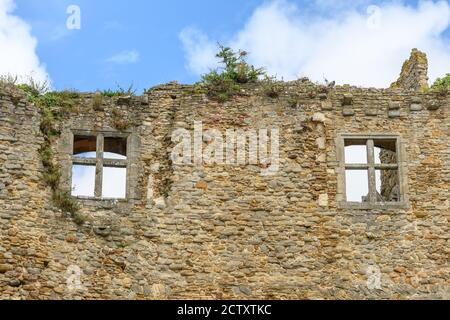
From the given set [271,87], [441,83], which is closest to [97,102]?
[271,87]

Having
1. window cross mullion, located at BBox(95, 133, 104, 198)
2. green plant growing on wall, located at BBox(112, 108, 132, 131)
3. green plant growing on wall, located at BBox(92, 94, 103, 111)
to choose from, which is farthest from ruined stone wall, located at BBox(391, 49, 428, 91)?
window cross mullion, located at BBox(95, 133, 104, 198)

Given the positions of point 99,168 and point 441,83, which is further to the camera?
point 441,83

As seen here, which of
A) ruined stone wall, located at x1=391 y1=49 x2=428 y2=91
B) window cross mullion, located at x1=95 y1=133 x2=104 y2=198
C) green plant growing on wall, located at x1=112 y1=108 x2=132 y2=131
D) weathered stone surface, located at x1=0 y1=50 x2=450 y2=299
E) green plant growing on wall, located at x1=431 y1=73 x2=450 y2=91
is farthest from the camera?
ruined stone wall, located at x1=391 y1=49 x2=428 y2=91

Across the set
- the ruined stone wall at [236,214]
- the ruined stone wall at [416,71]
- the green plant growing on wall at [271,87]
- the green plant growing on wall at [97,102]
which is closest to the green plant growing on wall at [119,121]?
the ruined stone wall at [236,214]

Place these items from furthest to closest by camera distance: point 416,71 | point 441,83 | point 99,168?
1. point 416,71
2. point 441,83
3. point 99,168

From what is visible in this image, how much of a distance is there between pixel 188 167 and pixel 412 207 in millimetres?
4115

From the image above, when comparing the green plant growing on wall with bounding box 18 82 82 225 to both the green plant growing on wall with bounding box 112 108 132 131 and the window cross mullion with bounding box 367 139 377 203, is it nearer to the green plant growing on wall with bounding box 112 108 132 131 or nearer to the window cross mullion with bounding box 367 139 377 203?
the green plant growing on wall with bounding box 112 108 132 131

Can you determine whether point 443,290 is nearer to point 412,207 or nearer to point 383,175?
point 412,207

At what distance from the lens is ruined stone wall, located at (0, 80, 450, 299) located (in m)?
16.9

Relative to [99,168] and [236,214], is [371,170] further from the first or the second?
[99,168]

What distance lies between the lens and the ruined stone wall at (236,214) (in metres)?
16.9

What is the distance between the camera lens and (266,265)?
17203 mm

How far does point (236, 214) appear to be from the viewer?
17531 millimetres

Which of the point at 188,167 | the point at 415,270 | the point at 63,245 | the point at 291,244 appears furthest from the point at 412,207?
the point at 63,245
